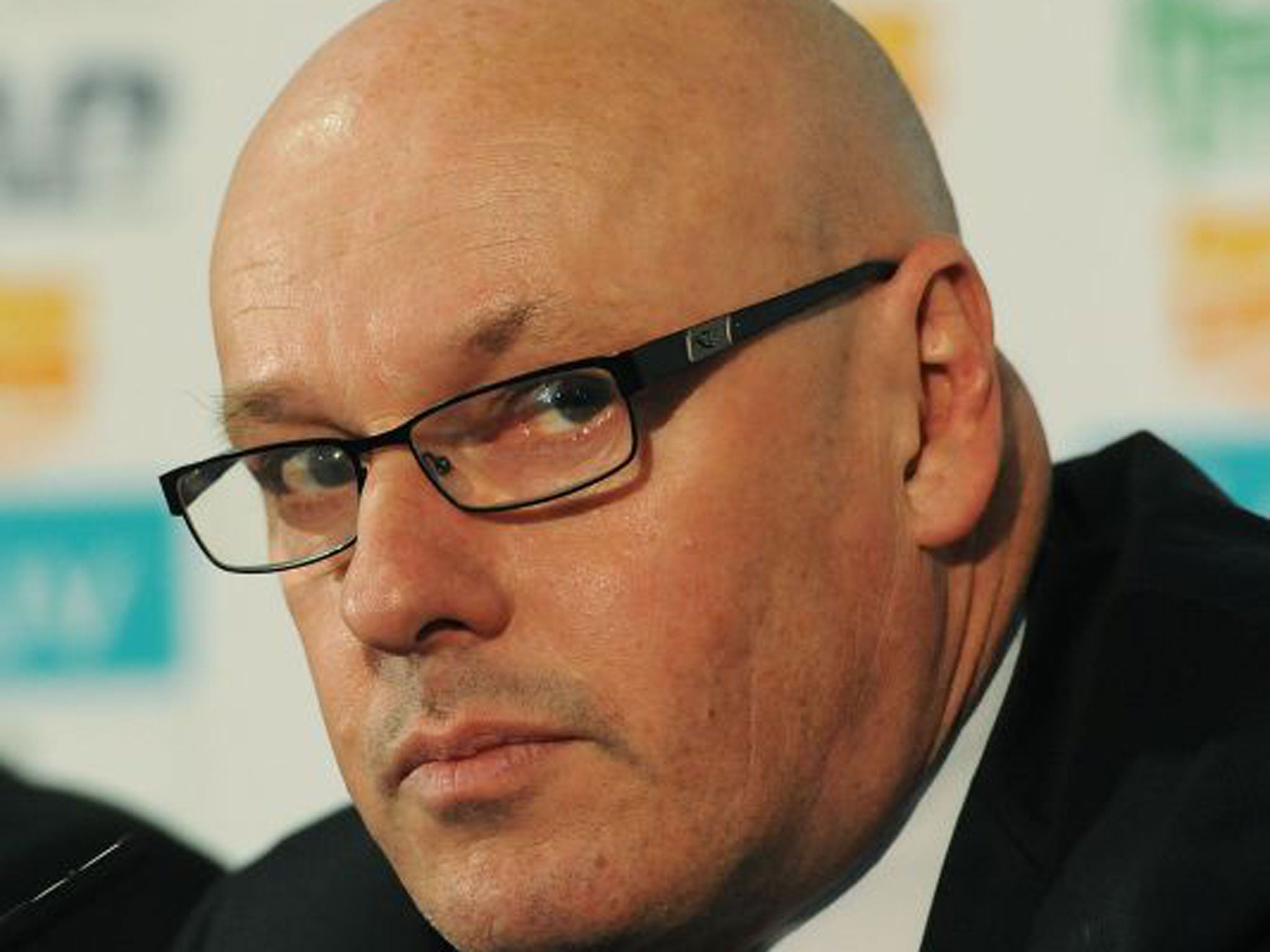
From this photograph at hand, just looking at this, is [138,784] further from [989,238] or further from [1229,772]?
[1229,772]

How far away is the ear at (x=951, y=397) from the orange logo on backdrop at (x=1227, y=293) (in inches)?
35.9

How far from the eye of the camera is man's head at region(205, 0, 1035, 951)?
1.55 m

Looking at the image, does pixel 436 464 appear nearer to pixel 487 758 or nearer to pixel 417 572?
pixel 417 572

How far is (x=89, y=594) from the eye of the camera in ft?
9.58

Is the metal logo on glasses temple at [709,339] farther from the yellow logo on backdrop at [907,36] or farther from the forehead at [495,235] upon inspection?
the yellow logo on backdrop at [907,36]

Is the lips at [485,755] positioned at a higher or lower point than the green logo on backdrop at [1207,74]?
lower

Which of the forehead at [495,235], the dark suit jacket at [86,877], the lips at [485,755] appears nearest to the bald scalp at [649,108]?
the forehead at [495,235]

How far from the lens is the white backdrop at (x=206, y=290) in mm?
2590

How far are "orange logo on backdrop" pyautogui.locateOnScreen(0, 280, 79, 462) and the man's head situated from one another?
1275 millimetres

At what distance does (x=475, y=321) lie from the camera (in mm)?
1563

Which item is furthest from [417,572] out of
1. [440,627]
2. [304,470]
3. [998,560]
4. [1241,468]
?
[1241,468]

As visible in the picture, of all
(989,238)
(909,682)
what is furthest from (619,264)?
(989,238)

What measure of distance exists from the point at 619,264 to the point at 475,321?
0.12 meters

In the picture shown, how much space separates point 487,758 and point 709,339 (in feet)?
1.14
